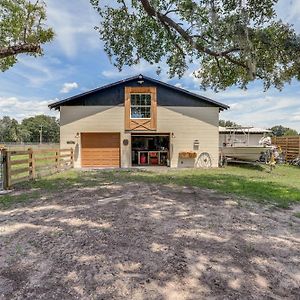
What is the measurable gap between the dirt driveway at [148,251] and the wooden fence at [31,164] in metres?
2.88

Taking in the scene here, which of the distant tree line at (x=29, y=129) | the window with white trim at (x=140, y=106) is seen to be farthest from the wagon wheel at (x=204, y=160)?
the distant tree line at (x=29, y=129)

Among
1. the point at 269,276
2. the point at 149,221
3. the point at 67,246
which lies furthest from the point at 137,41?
the point at 269,276

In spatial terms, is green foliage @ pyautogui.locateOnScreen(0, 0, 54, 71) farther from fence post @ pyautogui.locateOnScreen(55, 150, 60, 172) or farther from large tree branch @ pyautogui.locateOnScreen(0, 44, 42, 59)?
fence post @ pyautogui.locateOnScreen(55, 150, 60, 172)

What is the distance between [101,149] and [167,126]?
13.0 ft

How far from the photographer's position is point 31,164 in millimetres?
10812

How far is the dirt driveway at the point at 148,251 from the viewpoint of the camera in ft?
9.78

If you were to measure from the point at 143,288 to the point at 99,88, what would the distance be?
14.2 m

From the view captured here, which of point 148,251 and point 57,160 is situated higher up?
point 57,160

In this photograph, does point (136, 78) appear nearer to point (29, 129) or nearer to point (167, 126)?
point (167, 126)

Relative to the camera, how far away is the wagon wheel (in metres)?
16.9

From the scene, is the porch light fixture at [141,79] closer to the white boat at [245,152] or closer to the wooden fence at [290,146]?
the white boat at [245,152]

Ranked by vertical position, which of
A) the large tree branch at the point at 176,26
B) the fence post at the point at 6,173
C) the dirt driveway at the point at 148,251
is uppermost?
the large tree branch at the point at 176,26

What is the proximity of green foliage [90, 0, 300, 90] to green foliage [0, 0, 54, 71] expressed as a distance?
2217mm

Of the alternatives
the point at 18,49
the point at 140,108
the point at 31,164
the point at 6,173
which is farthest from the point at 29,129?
the point at 18,49
